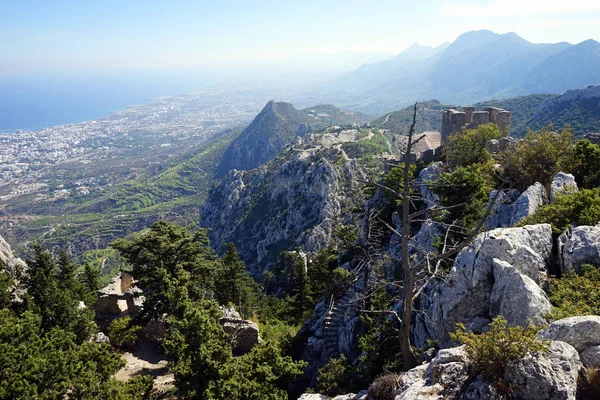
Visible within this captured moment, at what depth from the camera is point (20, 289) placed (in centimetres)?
1795

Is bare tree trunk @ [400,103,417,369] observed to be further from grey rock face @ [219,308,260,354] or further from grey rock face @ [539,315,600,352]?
grey rock face @ [219,308,260,354]

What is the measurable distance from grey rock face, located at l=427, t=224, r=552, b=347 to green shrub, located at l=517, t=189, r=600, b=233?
1094 mm

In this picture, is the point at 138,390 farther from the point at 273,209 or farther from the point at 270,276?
the point at 273,209

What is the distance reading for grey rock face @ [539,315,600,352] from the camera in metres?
5.82

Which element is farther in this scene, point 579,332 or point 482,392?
point 579,332

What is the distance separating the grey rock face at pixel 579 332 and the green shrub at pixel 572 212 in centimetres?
500

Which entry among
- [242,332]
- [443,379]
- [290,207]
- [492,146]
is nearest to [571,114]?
[290,207]

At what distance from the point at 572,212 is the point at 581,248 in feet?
7.68

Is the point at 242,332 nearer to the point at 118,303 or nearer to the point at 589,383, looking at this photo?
the point at 118,303

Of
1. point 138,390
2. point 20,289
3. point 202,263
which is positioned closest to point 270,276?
point 202,263

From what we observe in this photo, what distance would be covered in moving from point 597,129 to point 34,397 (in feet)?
304

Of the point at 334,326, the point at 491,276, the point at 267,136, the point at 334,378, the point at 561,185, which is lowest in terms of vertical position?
the point at 334,326

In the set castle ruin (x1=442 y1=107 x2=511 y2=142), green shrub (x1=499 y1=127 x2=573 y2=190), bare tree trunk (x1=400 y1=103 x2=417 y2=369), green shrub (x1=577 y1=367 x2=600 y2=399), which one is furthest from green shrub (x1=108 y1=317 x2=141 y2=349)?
castle ruin (x1=442 y1=107 x2=511 y2=142)

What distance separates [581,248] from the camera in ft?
29.1
